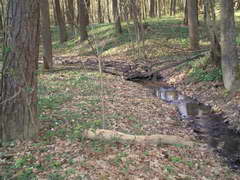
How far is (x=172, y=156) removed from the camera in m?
7.24

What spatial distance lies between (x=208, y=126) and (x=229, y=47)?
380 cm

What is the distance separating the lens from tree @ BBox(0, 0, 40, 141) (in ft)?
21.3

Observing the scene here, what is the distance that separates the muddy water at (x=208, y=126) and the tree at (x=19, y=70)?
5.25 meters

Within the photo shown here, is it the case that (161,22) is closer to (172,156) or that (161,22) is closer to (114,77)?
(114,77)

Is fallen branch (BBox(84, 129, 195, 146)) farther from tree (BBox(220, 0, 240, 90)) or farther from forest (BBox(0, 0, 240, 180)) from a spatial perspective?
tree (BBox(220, 0, 240, 90))

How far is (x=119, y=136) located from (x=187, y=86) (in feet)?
28.9

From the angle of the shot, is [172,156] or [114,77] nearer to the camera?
[172,156]

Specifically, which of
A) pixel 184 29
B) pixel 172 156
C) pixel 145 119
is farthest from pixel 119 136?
pixel 184 29

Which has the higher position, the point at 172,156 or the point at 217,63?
the point at 217,63

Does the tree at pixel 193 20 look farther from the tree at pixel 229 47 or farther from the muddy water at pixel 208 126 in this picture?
the tree at pixel 229 47

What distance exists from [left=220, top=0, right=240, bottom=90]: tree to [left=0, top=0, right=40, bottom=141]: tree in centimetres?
819

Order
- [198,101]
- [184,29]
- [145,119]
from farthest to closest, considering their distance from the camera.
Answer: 1. [184,29]
2. [198,101]
3. [145,119]

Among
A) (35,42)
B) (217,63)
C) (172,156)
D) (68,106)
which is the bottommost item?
(172,156)

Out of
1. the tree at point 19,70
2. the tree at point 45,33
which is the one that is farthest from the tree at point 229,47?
the tree at point 45,33
